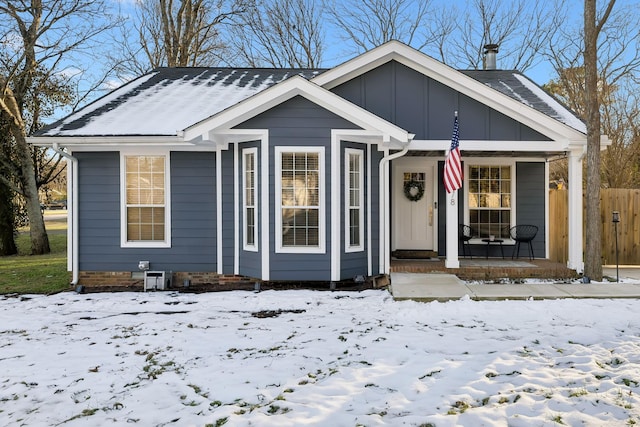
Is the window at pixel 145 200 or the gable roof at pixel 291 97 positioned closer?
the gable roof at pixel 291 97

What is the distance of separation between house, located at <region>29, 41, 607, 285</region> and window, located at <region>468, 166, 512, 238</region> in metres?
0.93

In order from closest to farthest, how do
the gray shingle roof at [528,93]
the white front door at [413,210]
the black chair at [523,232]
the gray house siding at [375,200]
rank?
1. the gray house siding at [375,200]
2. the gray shingle roof at [528,93]
3. the black chair at [523,232]
4. the white front door at [413,210]

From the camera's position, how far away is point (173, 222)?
29.2 feet

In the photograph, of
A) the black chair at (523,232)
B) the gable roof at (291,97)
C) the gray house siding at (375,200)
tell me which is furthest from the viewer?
the black chair at (523,232)

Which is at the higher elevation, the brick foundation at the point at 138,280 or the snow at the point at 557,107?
the snow at the point at 557,107

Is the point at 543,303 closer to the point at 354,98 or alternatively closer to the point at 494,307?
the point at 494,307

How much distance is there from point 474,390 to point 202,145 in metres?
6.45

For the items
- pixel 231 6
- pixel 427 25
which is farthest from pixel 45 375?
pixel 427 25

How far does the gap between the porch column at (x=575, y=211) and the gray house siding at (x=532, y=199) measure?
1.34 m

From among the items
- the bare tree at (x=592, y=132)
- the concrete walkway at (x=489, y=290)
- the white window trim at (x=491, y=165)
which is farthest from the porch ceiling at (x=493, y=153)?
the concrete walkway at (x=489, y=290)

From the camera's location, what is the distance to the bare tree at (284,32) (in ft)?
77.6

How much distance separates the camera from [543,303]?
6785mm

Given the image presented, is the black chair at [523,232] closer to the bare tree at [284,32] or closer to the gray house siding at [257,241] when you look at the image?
the gray house siding at [257,241]

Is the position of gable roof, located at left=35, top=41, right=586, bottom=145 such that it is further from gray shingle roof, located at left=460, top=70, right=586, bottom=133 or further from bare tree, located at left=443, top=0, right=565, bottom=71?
bare tree, located at left=443, top=0, right=565, bottom=71
